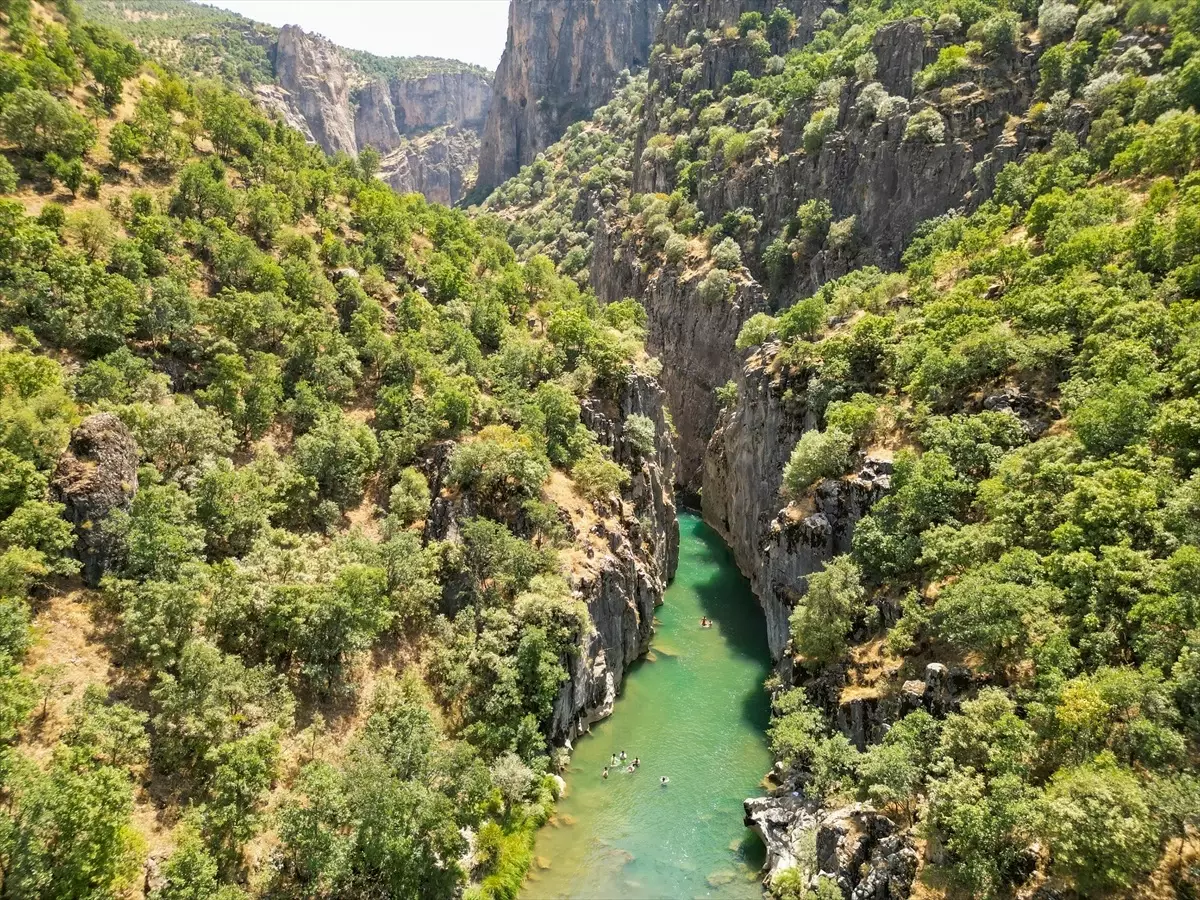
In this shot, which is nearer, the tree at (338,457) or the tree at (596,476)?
the tree at (338,457)

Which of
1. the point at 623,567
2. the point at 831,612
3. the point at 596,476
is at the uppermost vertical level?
the point at 596,476

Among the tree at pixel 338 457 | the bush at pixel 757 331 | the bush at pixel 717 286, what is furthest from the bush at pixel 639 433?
the bush at pixel 717 286

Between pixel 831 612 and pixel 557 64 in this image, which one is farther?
pixel 557 64

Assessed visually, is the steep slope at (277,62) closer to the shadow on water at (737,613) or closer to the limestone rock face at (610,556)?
the limestone rock face at (610,556)

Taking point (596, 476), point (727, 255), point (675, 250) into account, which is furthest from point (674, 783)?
point (675, 250)

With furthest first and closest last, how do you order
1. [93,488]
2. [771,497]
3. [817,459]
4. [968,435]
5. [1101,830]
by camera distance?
[771,497] → [817,459] → [968,435] → [93,488] → [1101,830]

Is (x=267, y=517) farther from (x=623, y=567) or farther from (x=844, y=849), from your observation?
(x=844, y=849)

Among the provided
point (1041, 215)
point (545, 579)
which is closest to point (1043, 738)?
point (545, 579)
